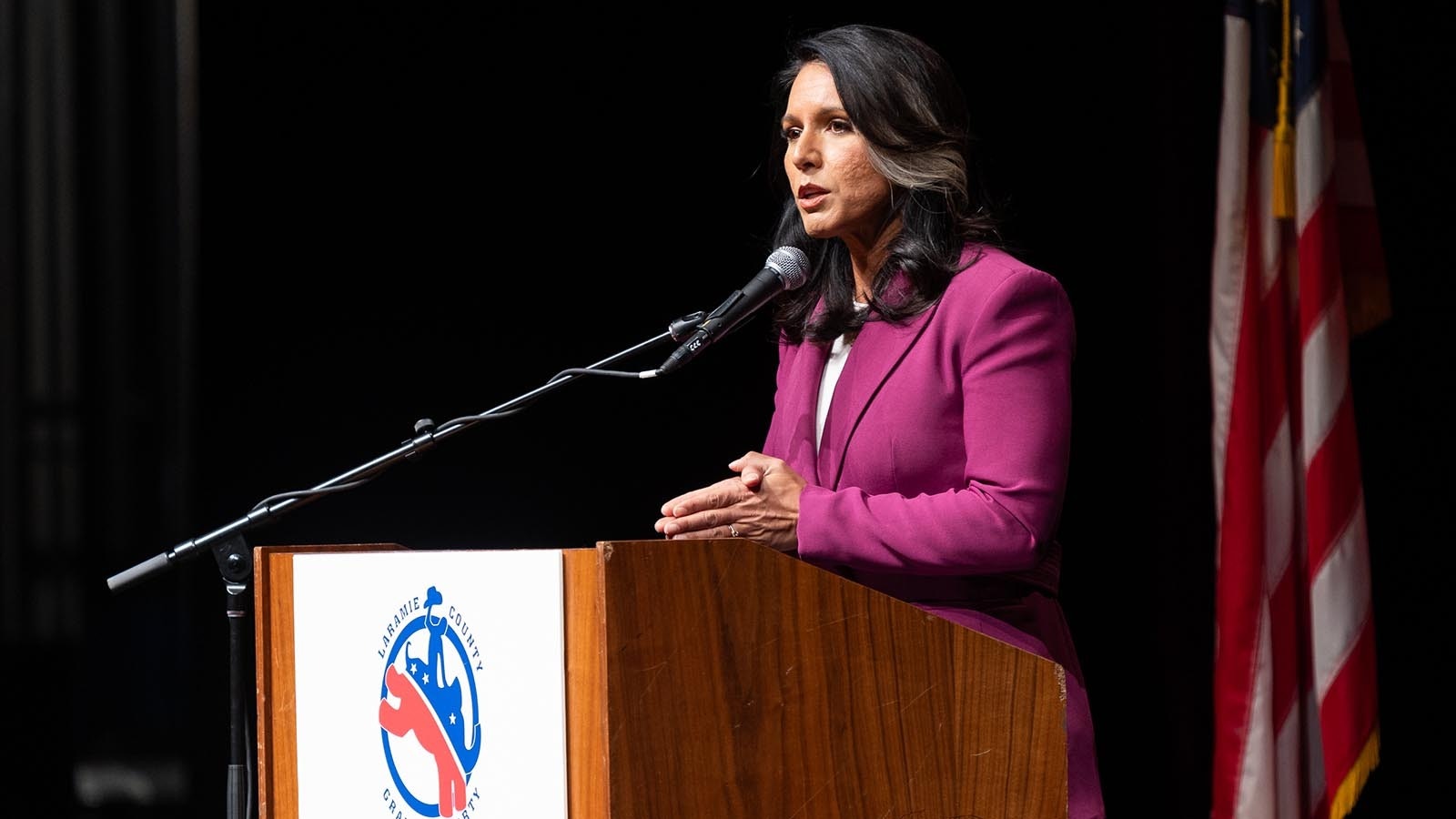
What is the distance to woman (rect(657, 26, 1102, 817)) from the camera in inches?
60.6

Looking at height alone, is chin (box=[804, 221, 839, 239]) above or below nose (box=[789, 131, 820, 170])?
below

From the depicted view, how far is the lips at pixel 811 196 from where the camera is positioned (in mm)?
1872

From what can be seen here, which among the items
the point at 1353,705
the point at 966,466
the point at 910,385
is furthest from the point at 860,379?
the point at 1353,705

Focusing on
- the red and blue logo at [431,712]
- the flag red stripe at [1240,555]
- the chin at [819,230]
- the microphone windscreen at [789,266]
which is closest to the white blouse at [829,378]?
the chin at [819,230]

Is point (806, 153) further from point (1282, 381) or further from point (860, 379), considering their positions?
point (1282, 381)

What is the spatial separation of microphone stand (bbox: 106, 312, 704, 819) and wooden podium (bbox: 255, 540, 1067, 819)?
386 mm

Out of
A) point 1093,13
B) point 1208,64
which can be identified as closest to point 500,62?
point 1093,13

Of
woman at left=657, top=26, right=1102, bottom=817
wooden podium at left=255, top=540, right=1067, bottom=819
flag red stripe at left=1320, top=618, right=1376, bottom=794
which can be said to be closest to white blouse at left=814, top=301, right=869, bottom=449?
woman at left=657, top=26, right=1102, bottom=817

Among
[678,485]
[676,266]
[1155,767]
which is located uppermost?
[676,266]

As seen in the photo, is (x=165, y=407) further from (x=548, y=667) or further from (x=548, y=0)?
(x=548, y=667)

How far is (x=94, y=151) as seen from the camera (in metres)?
2.99

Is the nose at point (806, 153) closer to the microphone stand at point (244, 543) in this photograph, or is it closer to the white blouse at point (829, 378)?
the white blouse at point (829, 378)

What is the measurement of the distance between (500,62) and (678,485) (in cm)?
108

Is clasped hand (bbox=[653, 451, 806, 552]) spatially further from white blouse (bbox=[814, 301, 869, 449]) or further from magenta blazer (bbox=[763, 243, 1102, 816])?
white blouse (bbox=[814, 301, 869, 449])
